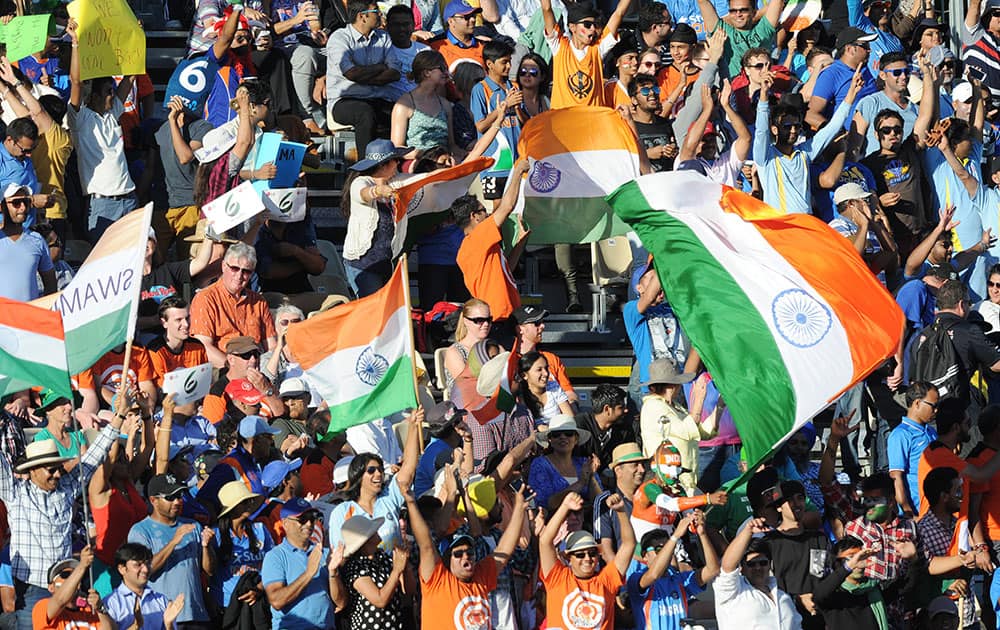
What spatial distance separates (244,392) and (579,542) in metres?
2.56

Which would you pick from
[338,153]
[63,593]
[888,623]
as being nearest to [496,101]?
[338,153]

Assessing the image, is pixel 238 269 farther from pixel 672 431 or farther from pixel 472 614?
pixel 472 614

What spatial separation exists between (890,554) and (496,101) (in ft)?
17.7

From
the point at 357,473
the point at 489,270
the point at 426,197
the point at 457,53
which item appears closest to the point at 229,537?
the point at 357,473

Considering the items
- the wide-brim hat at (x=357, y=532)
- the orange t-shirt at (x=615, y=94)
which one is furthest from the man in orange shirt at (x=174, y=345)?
the orange t-shirt at (x=615, y=94)

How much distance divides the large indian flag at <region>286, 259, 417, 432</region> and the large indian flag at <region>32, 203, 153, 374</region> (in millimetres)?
1581

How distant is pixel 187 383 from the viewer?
14.9m

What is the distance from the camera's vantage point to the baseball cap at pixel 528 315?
1653cm

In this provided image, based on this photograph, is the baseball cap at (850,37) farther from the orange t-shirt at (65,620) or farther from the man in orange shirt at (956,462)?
the orange t-shirt at (65,620)

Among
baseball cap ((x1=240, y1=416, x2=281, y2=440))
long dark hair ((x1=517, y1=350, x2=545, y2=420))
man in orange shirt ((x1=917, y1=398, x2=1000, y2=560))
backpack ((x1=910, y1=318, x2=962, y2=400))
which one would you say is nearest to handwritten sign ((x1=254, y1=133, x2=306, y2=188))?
long dark hair ((x1=517, y1=350, x2=545, y2=420))

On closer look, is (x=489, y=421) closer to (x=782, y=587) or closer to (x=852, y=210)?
(x=782, y=587)

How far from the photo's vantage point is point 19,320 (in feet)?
47.2

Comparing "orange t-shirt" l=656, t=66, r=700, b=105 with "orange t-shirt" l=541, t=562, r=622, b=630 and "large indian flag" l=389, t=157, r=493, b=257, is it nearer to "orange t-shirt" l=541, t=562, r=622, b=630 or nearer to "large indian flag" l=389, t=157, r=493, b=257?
"large indian flag" l=389, t=157, r=493, b=257

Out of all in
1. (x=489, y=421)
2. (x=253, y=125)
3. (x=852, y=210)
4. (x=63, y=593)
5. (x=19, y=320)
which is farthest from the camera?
(x=852, y=210)
